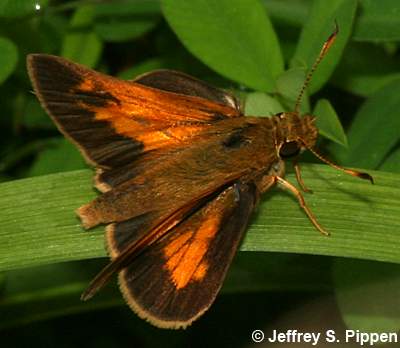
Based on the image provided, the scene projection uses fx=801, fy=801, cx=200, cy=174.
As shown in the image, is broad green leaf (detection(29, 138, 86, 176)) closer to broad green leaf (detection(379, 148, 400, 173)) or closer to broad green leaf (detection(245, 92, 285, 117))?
broad green leaf (detection(245, 92, 285, 117))

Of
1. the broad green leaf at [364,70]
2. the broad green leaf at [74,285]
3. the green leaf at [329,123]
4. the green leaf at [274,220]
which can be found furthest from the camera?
the broad green leaf at [364,70]

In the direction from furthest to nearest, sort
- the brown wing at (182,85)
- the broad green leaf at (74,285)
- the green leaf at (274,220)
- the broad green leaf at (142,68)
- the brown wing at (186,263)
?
1. the broad green leaf at (142,68)
2. the broad green leaf at (74,285)
3. the brown wing at (182,85)
4. the green leaf at (274,220)
5. the brown wing at (186,263)

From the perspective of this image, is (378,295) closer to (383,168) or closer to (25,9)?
(383,168)

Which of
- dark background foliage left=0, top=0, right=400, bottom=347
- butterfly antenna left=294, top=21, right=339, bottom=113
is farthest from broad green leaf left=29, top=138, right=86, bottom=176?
butterfly antenna left=294, top=21, right=339, bottom=113

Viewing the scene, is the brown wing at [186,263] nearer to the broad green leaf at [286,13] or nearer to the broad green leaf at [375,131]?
the broad green leaf at [375,131]

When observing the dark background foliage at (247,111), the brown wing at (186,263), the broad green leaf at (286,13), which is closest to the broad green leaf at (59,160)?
the dark background foliage at (247,111)

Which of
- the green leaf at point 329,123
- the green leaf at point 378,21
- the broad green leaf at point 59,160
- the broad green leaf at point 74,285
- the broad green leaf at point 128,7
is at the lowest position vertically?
the broad green leaf at point 74,285

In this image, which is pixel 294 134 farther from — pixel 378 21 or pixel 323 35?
pixel 378 21
